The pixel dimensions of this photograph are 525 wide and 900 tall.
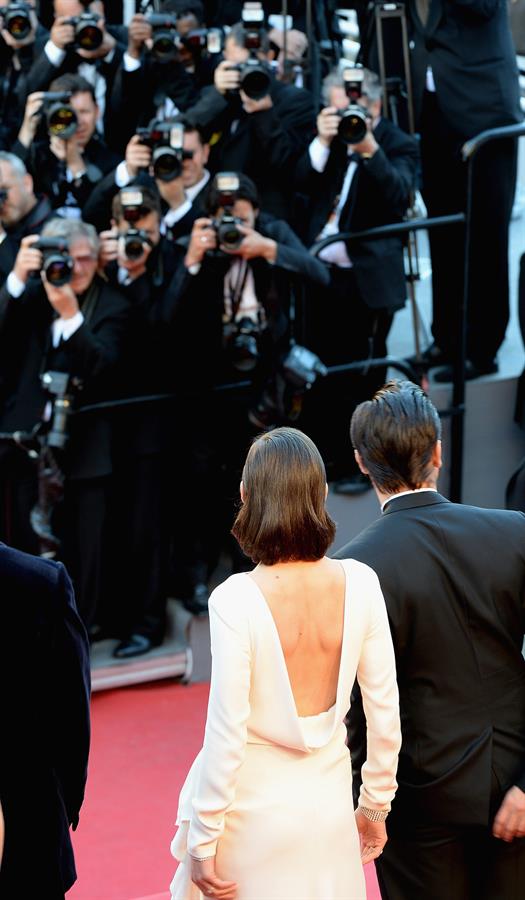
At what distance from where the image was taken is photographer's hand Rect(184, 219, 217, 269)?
4.55 metres

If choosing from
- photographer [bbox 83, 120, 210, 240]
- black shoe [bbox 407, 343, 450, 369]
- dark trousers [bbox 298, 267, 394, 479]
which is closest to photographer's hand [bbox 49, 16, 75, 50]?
photographer [bbox 83, 120, 210, 240]

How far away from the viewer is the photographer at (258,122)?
17.0 feet

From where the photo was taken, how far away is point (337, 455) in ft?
17.0

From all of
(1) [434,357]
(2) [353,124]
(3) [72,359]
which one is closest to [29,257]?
(3) [72,359]

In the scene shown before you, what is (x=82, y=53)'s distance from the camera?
5668mm

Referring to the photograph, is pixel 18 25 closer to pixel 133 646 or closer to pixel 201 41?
pixel 201 41

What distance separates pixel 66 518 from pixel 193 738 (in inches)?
35.7

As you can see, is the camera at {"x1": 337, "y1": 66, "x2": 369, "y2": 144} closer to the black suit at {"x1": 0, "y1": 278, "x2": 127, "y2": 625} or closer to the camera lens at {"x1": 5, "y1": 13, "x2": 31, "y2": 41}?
the black suit at {"x1": 0, "y1": 278, "x2": 127, "y2": 625}

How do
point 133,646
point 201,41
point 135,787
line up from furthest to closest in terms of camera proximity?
1. point 201,41
2. point 133,646
3. point 135,787

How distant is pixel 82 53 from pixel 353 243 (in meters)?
1.59

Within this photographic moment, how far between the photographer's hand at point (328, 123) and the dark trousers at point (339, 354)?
0.50m

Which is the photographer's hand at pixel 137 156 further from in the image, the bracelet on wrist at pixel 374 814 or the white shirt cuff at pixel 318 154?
the bracelet on wrist at pixel 374 814

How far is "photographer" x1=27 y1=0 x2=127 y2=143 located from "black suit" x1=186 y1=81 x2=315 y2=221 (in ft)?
1.81

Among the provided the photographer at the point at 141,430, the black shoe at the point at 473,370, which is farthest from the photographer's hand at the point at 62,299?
the black shoe at the point at 473,370
